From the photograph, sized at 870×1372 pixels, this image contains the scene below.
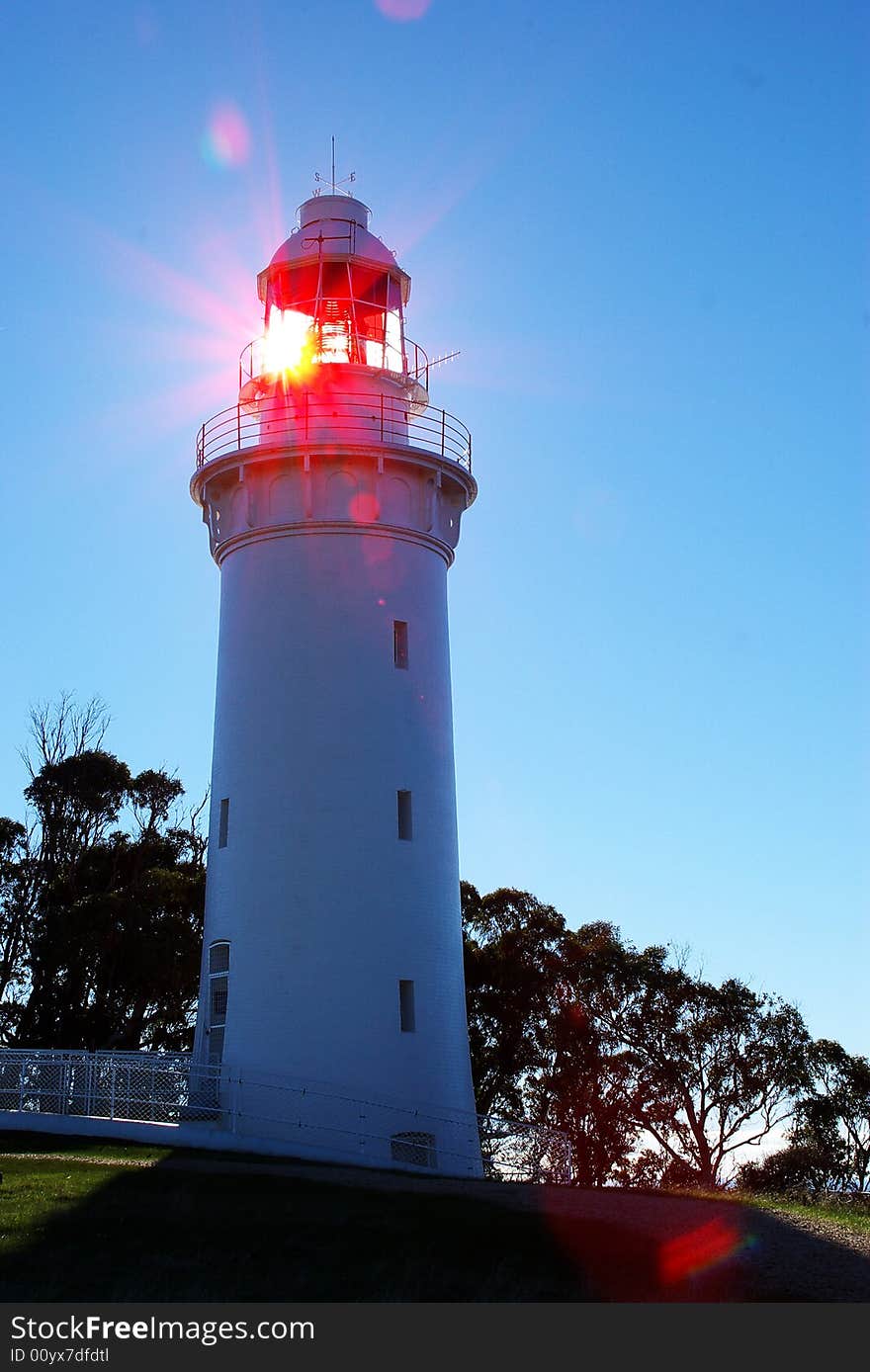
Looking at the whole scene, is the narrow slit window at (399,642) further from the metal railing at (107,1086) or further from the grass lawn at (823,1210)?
the grass lawn at (823,1210)

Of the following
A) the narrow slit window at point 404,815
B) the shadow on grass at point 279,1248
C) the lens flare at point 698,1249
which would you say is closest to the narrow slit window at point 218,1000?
the narrow slit window at point 404,815

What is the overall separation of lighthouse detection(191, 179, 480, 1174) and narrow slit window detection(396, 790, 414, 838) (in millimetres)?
29

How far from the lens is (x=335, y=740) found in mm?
27812

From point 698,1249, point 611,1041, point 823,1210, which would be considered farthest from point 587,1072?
point 698,1249

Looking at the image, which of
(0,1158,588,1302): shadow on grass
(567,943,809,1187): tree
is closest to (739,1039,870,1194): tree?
(567,943,809,1187): tree

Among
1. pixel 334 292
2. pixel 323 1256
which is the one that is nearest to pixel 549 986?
pixel 334 292

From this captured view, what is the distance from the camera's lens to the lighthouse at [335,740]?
26.3 meters

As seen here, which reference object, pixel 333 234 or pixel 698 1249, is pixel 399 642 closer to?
pixel 333 234

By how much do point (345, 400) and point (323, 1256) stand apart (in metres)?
18.6

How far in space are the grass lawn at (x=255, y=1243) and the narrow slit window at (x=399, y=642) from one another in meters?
11.4

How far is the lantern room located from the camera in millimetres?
30391

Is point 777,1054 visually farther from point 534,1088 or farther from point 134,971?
point 134,971
